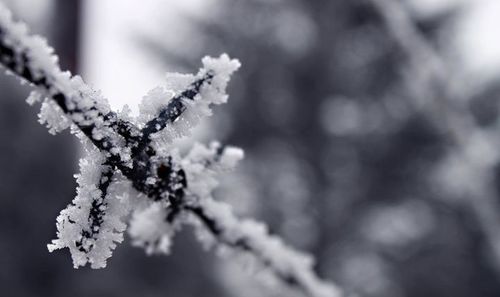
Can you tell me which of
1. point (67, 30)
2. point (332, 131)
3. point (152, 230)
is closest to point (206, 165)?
point (152, 230)

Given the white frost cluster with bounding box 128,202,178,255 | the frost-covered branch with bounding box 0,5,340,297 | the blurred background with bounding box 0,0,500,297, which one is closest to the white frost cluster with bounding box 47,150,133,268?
the frost-covered branch with bounding box 0,5,340,297

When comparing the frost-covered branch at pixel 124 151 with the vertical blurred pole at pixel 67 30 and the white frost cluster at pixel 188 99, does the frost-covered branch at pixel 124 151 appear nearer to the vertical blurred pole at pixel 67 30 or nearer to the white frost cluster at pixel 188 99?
the white frost cluster at pixel 188 99

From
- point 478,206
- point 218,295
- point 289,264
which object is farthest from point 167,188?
point 218,295

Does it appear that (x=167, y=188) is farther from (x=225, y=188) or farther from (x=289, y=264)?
(x=225, y=188)

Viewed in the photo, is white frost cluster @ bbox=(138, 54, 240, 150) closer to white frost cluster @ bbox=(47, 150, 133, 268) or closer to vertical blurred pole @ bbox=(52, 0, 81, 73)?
white frost cluster @ bbox=(47, 150, 133, 268)

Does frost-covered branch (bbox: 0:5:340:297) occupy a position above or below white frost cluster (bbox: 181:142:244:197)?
below

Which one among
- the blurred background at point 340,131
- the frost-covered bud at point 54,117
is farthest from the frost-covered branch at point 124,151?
the blurred background at point 340,131

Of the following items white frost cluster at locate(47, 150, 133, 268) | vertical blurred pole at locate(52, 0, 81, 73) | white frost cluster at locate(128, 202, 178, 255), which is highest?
vertical blurred pole at locate(52, 0, 81, 73)

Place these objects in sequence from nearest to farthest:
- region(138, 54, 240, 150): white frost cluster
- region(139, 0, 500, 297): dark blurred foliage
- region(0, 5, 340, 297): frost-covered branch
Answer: region(0, 5, 340, 297): frost-covered branch < region(138, 54, 240, 150): white frost cluster < region(139, 0, 500, 297): dark blurred foliage
